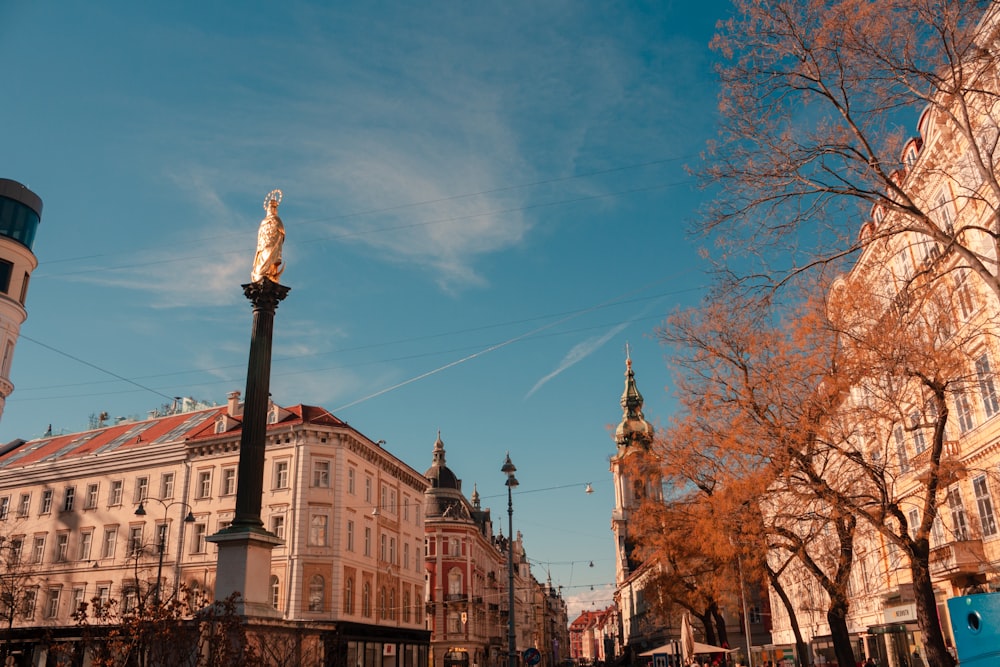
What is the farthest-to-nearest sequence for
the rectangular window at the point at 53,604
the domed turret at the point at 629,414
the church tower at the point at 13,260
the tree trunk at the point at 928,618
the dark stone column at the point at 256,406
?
the domed turret at the point at 629,414 → the church tower at the point at 13,260 → the rectangular window at the point at 53,604 → the dark stone column at the point at 256,406 → the tree trunk at the point at 928,618

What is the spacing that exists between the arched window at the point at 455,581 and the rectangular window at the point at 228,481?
30.8m

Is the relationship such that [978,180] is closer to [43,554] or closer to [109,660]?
[109,660]

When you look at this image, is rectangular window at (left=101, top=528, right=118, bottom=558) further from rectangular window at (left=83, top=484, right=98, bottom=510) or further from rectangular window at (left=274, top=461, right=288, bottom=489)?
rectangular window at (left=274, top=461, right=288, bottom=489)

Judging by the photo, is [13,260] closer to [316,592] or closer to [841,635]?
[316,592]

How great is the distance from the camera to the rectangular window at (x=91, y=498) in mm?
48250

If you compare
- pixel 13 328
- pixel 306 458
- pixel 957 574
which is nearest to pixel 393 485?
pixel 306 458

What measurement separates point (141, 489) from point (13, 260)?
18.6 meters

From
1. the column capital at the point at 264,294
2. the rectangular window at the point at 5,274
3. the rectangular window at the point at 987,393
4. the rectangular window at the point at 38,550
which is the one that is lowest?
the rectangular window at the point at 38,550

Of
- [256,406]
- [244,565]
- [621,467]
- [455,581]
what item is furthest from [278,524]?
[621,467]

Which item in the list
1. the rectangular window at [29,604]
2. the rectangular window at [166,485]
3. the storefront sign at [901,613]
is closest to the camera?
the storefront sign at [901,613]

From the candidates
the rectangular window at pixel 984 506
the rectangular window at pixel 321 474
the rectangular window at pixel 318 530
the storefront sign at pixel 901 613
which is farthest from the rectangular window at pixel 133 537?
the rectangular window at pixel 984 506

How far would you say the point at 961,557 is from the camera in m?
24.6

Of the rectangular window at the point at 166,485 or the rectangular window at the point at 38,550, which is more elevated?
the rectangular window at the point at 166,485

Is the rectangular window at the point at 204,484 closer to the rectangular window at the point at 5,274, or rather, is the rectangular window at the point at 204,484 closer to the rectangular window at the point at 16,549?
the rectangular window at the point at 16,549
